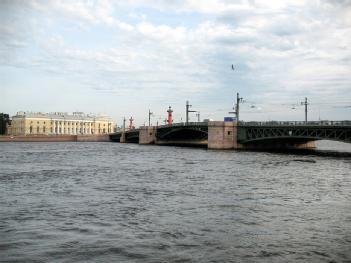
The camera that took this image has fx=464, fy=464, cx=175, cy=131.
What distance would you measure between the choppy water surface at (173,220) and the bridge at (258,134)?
1020 inches

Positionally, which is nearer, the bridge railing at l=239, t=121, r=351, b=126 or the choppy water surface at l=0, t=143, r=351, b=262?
the choppy water surface at l=0, t=143, r=351, b=262

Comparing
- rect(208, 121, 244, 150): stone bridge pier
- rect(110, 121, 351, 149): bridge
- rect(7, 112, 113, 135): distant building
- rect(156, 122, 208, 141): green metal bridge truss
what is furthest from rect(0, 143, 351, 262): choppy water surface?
rect(7, 112, 113, 135): distant building

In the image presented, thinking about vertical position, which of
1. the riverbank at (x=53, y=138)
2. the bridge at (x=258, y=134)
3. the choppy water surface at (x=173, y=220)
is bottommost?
the choppy water surface at (x=173, y=220)

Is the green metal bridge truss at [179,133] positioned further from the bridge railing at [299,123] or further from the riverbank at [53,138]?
the riverbank at [53,138]

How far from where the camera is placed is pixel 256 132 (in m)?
66.8

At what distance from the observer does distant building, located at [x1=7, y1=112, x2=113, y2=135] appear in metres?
144

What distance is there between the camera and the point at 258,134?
6606cm

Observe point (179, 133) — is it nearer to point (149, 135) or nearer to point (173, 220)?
point (149, 135)

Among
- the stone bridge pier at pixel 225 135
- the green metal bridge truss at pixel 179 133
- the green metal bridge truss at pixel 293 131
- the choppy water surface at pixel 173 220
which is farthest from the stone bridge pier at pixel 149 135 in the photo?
the choppy water surface at pixel 173 220

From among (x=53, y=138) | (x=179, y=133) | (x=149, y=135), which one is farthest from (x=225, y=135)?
(x=53, y=138)

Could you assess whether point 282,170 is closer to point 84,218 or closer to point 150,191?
point 150,191

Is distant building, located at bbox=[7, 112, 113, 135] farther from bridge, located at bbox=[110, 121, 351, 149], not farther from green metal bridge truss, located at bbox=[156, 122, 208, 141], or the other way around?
bridge, located at bbox=[110, 121, 351, 149]

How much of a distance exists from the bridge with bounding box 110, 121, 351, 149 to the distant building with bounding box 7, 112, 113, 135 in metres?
63.0

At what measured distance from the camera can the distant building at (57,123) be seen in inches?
5669
